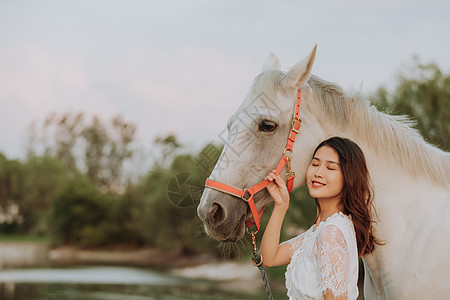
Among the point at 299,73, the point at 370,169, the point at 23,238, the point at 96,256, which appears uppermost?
the point at 299,73

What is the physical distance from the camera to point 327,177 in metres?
2.21

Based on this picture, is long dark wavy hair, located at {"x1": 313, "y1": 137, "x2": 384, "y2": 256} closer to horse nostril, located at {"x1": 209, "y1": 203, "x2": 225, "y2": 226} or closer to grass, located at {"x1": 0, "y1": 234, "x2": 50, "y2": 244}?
horse nostril, located at {"x1": 209, "y1": 203, "x2": 225, "y2": 226}

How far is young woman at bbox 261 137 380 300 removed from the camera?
1.97 m

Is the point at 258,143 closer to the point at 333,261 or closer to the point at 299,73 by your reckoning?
the point at 299,73

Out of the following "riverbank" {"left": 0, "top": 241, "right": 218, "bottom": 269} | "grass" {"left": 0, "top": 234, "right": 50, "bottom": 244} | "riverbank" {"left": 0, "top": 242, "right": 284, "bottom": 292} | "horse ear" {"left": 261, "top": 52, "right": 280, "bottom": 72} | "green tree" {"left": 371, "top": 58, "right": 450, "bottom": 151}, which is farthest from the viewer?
"grass" {"left": 0, "top": 234, "right": 50, "bottom": 244}

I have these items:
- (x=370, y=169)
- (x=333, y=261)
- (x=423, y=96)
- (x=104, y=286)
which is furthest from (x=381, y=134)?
(x=104, y=286)

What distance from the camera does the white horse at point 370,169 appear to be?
7.46ft

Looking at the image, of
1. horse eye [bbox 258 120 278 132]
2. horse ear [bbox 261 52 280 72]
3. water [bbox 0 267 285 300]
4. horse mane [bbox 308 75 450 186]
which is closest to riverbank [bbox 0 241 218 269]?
water [bbox 0 267 285 300]

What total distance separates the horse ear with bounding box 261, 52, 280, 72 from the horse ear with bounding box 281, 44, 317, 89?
1.21 ft

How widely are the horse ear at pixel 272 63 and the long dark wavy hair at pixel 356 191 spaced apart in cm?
71

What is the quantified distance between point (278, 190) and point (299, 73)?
60 centimetres

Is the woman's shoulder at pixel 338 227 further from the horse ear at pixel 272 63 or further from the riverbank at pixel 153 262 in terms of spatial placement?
the riverbank at pixel 153 262

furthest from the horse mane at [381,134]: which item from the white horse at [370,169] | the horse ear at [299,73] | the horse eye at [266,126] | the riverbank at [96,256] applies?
the riverbank at [96,256]

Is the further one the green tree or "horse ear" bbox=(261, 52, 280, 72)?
the green tree
